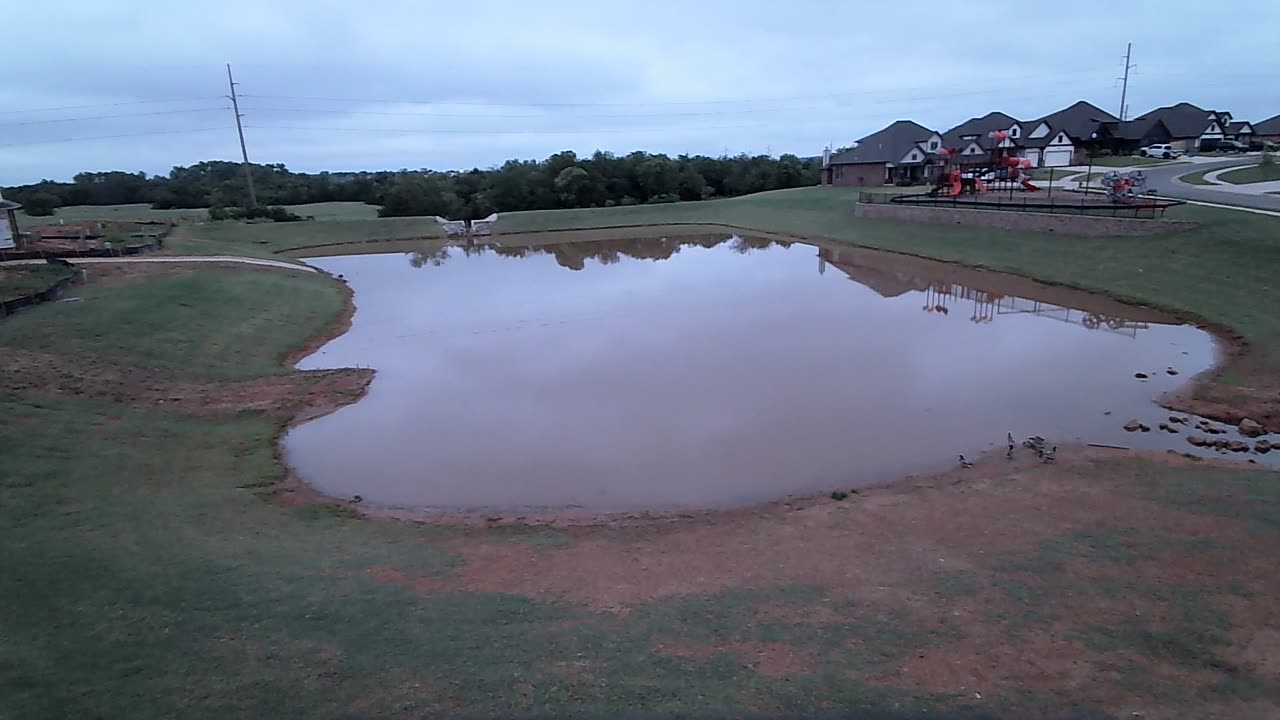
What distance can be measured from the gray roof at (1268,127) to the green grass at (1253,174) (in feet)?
93.5

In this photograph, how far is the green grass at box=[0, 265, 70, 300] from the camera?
19.2 metres

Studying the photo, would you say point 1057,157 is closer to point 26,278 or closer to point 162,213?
point 26,278

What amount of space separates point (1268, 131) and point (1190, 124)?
24.0 feet

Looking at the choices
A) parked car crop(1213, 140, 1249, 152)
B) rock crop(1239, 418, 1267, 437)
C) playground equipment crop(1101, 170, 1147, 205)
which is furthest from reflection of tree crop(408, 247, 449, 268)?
parked car crop(1213, 140, 1249, 152)

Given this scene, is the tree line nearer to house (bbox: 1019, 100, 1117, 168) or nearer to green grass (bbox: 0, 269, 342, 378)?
house (bbox: 1019, 100, 1117, 168)

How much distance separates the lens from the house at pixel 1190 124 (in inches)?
2308

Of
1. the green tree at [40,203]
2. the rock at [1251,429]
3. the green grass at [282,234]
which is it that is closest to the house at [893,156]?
the green grass at [282,234]

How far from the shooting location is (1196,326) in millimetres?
18438

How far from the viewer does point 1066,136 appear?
57.4 m

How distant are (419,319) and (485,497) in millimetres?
14006

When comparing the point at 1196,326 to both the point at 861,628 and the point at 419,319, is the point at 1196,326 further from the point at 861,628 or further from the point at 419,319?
the point at 419,319

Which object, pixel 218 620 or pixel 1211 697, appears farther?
pixel 218 620

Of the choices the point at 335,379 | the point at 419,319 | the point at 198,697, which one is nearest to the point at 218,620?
the point at 198,697

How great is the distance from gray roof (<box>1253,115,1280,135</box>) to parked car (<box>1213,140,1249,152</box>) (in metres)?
3.05
